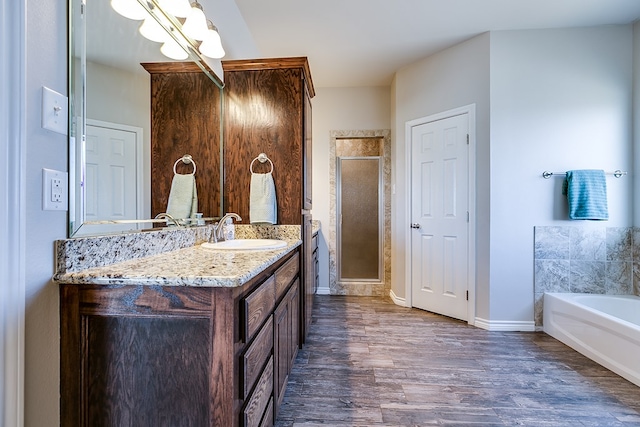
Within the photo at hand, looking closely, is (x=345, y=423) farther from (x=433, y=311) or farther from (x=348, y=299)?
(x=348, y=299)

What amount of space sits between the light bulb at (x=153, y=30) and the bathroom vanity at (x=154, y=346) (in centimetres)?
103

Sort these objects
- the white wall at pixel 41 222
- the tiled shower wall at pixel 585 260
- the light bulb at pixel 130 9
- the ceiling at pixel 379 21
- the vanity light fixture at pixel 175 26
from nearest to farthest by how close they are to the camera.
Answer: the white wall at pixel 41 222 → the light bulb at pixel 130 9 → the vanity light fixture at pixel 175 26 → the ceiling at pixel 379 21 → the tiled shower wall at pixel 585 260

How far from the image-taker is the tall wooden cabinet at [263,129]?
6.53ft

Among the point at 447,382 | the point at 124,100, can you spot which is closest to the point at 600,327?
the point at 447,382

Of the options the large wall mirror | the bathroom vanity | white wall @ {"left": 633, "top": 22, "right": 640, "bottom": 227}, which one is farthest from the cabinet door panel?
white wall @ {"left": 633, "top": 22, "right": 640, "bottom": 227}

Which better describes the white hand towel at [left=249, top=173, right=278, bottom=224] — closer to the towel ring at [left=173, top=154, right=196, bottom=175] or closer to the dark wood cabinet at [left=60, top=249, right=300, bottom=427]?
the towel ring at [left=173, top=154, right=196, bottom=175]

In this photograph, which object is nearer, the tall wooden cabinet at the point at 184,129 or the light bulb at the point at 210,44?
the tall wooden cabinet at the point at 184,129

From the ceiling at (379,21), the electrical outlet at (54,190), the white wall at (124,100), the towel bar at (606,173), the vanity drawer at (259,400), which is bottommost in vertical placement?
the vanity drawer at (259,400)

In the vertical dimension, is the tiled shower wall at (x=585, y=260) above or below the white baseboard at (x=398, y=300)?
above

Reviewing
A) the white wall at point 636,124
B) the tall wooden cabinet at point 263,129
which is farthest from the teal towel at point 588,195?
the tall wooden cabinet at point 263,129

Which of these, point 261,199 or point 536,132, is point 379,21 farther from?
point 261,199

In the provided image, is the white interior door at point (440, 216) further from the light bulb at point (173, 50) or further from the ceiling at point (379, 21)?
the light bulb at point (173, 50)

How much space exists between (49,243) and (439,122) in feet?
9.74

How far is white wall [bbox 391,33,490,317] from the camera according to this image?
2.56 meters
